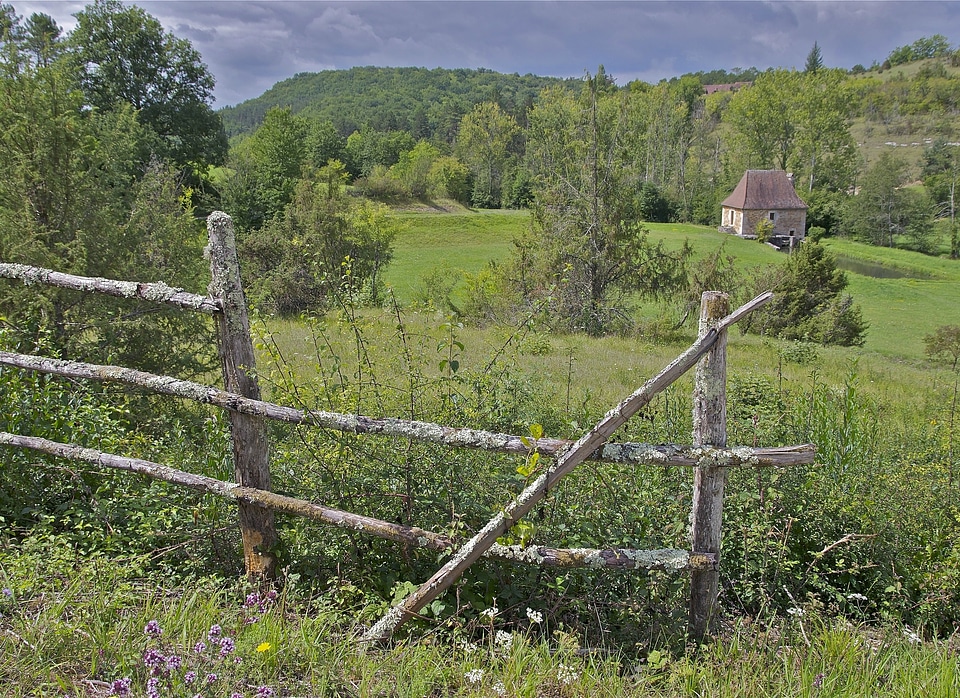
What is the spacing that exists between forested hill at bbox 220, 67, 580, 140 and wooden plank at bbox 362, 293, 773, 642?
101 metres

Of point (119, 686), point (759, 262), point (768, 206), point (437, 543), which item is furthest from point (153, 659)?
point (768, 206)

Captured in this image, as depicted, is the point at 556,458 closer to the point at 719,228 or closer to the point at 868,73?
the point at 719,228

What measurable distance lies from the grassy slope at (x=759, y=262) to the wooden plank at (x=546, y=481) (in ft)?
56.2

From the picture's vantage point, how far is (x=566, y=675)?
274 centimetres

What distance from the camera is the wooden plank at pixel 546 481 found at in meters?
2.86

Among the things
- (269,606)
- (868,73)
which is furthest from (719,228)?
(868,73)

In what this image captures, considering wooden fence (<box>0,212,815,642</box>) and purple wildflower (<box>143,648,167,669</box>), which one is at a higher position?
wooden fence (<box>0,212,815,642</box>)

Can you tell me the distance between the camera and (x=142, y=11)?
1463 inches

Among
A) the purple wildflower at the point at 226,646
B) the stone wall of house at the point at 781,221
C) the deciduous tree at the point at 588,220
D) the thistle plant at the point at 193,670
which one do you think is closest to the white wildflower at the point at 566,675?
the thistle plant at the point at 193,670

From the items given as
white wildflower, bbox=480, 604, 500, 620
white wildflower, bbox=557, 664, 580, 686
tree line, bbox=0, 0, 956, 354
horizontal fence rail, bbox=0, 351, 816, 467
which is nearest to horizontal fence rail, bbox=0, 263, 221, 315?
horizontal fence rail, bbox=0, 351, 816, 467

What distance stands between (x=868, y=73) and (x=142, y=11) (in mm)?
170498

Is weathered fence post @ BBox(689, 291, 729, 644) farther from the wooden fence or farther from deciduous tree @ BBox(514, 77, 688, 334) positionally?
deciduous tree @ BBox(514, 77, 688, 334)

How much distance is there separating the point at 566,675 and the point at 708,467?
1.09 metres

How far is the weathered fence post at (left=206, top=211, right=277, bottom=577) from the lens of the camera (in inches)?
125
